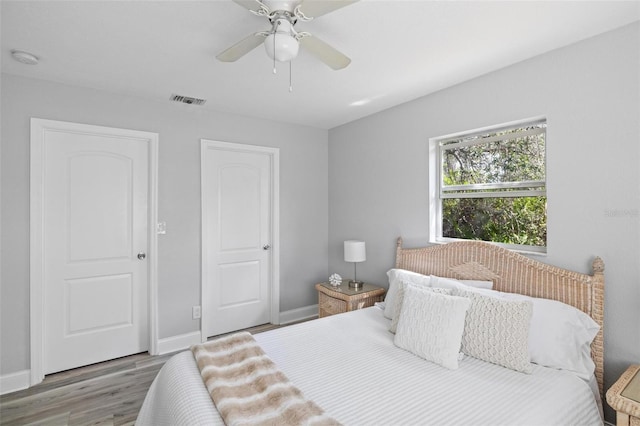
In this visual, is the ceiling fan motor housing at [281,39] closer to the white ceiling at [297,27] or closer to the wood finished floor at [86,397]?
the white ceiling at [297,27]

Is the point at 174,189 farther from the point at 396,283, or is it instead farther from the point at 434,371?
the point at 434,371

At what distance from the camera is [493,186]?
2.62 meters

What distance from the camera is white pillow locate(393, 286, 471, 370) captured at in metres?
1.83

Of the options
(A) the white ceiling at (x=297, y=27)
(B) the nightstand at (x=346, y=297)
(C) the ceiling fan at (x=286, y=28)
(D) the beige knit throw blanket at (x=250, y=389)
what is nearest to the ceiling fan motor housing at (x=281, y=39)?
(C) the ceiling fan at (x=286, y=28)

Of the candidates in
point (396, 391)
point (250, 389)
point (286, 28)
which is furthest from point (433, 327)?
point (286, 28)

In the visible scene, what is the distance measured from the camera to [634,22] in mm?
1844

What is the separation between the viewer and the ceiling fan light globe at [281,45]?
1.56 metres

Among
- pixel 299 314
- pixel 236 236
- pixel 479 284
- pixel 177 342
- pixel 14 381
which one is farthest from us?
pixel 299 314

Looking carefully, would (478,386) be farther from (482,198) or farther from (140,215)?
(140,215)

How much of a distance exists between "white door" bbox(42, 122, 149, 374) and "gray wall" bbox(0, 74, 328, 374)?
6.1 inches

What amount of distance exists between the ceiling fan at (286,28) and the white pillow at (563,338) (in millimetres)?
1877

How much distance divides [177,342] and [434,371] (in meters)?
2.58

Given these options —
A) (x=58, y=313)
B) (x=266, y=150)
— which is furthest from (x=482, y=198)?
(x=58, y=313)

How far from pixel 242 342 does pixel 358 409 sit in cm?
91
